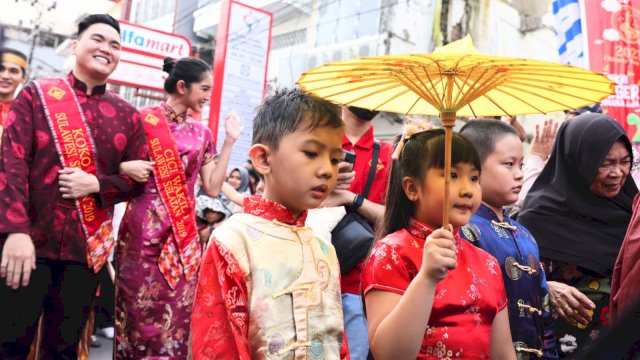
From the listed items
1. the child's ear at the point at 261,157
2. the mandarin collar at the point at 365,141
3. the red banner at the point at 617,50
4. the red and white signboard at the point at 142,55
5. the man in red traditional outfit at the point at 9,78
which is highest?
the red and white signboard at the point at 142,55

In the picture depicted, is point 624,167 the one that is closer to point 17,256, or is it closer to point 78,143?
point 78,143

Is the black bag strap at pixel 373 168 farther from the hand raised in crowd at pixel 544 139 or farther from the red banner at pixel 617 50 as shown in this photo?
the red banner at pixel 617 50

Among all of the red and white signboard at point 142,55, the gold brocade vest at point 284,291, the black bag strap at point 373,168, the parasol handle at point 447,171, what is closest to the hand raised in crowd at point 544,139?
the black bag strap at point 373,168

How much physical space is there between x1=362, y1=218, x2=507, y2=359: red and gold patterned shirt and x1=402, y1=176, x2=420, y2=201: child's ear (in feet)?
0.29

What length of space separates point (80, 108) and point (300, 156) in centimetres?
144

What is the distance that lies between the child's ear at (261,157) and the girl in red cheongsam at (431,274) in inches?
19.5

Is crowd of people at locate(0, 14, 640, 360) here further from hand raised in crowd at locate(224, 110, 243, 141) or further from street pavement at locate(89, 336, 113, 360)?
street pavement at locate(89, 336, 113, 360)

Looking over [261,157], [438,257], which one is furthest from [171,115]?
[438,257]

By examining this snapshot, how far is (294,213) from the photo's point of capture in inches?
74.2

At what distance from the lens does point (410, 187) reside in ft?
7.03

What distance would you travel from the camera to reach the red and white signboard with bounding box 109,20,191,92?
9617 millimetres

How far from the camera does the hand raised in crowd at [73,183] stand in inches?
101

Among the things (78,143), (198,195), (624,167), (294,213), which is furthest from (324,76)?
(198,195)

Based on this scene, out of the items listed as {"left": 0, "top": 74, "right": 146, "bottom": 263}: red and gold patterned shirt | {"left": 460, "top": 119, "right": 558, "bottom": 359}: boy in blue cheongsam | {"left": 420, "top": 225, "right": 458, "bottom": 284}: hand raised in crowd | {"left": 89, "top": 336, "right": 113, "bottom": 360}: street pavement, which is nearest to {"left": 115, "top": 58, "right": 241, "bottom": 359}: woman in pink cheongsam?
{"left": 0, "top": 74, "right": 146, "bottom": 263}: red and gold patterned shirt
